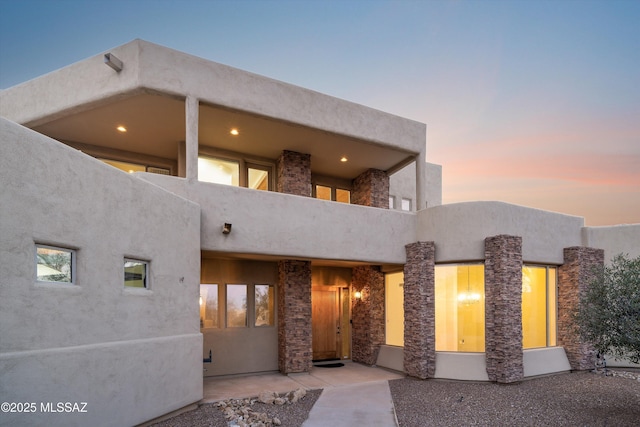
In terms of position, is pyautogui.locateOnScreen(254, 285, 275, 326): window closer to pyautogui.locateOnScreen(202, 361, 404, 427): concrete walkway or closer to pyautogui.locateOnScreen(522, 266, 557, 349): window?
pyautogui.locateOnScreen(202, 361, 404, 427): concrete walkway

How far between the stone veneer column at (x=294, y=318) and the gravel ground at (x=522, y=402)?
2.86 metres

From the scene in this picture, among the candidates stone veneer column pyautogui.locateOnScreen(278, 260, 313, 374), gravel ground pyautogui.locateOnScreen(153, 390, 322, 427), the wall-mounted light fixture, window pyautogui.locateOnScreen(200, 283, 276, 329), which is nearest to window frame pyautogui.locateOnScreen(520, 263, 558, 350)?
stone veneer column pyautogui.locateOnScreen(278, 260, 313, 374)

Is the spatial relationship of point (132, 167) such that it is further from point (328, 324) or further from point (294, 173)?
point (328, 324)

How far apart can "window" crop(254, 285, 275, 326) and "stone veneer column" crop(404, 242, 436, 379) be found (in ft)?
14.3

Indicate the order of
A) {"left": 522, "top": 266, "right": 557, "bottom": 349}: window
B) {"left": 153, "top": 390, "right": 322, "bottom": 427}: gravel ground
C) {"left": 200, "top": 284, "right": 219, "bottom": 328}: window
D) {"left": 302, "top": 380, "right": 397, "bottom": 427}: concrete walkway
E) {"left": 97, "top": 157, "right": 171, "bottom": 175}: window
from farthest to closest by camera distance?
{"left": 97, "top": 157, "right": 171, "bottom": 175}: window < {"left": 522, "top": 266, "right": 557, "bottom": 349}: window < {"left": 200, "top": 284, "right": 219, "bottom": 328}: window < {"left": 302, "top": 380, "right": 397, "bottom": 427}: concrete walkway < {"left": 153, "top": 390, "right": 322, "bottom": 427}: gravel ground

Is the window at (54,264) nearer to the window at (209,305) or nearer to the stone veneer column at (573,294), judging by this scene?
the window at (209,305)

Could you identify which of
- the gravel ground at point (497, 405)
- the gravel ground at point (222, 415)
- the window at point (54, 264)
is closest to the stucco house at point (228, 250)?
the window at point (54, 264)

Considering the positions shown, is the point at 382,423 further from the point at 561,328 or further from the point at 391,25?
the point at 391,25

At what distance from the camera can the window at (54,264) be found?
16.1ft

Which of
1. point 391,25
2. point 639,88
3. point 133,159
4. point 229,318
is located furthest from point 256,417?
point 639,88

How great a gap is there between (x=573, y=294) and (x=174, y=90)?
1343 cm

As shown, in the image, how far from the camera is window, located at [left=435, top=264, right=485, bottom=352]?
1130 centimetres

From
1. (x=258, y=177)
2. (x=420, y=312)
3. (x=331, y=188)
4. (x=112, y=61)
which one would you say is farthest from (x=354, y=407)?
(x=112, y=61)

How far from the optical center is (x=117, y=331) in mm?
6152
